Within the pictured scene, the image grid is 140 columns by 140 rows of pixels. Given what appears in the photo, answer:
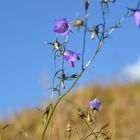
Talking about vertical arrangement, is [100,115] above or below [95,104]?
above

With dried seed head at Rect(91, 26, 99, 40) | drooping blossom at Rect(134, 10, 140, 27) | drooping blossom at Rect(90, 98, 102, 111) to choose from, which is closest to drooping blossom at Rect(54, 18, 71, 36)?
dried seed head at Rect(91, 26, 99, 40)

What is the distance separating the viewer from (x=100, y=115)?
1009 cm

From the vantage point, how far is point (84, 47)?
258 cm

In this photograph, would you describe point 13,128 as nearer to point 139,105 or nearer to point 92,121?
point 139,105

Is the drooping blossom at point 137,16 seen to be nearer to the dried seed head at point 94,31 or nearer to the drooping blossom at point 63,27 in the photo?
the dried seed head at point 94,31

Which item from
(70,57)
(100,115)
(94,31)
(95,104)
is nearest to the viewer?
(94,31)

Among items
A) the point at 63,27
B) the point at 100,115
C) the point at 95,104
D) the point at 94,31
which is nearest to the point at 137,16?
the point at 94,31

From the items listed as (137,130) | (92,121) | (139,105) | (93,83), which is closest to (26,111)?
(93,83)

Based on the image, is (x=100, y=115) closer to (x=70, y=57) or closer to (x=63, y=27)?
(x=70, y=57)

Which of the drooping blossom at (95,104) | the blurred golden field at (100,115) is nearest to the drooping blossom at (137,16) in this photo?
the drooping blossom at (95,104)

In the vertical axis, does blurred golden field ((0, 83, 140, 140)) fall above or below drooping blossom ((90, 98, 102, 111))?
above

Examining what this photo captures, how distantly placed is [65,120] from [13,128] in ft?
5.42

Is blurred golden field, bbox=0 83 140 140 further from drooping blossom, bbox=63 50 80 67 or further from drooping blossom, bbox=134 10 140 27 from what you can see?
drooping blossom, bbox=134 10 140 27

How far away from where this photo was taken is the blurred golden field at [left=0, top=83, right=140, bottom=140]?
27.3ft
